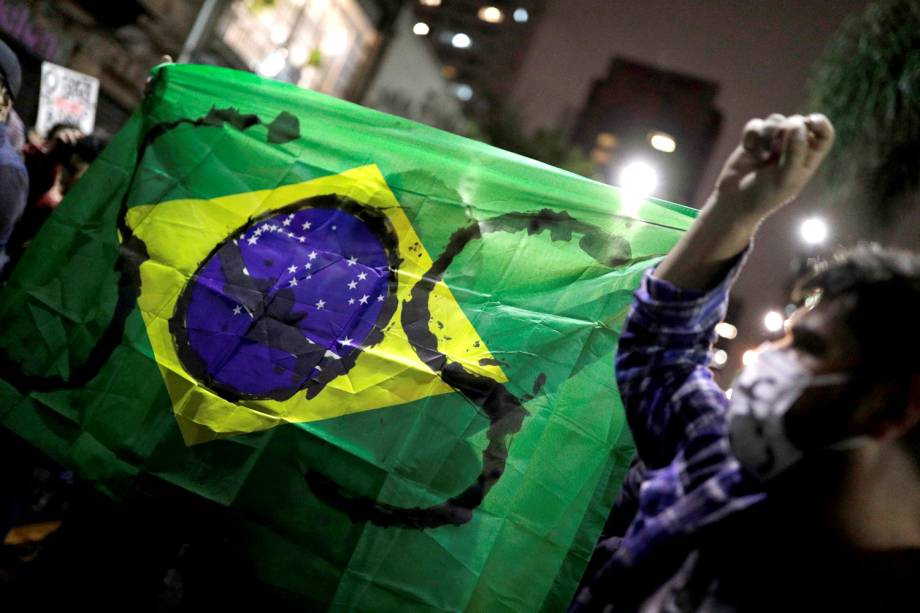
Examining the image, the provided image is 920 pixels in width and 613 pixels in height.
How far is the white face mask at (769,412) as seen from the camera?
3.74 ft

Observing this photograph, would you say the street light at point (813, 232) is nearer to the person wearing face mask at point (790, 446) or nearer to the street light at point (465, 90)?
the person wearing face mask at point (790, 446)

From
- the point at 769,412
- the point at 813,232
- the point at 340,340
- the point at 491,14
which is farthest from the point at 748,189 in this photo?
the point at 491,14

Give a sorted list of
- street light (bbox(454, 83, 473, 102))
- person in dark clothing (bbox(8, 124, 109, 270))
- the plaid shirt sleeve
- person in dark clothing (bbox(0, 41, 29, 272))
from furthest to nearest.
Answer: street light (bbox(454, 83, 473, 102))
person in dark clothing (bbox(8, 124, 109, 270))
person in dark clothing (bbox(0, 41, 29, 272))
the plaid shirt sleeve

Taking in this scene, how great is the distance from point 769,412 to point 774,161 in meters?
0.56

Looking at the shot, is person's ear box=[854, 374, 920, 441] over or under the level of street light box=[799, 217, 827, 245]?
under

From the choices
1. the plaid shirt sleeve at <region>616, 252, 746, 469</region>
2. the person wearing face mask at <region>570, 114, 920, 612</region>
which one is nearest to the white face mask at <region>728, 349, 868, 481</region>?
the person wearing face mask at <region>570, 114, 920, 612</region>

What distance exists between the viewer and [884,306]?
112 centimetres

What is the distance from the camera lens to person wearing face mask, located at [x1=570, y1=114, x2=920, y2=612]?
1111mm

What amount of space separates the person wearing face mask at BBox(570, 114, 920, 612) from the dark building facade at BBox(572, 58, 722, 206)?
60121 millimetres

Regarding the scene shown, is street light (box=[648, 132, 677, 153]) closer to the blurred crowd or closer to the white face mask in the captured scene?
the blurred crowd

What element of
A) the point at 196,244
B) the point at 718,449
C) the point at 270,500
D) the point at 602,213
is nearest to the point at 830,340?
the point at 718,449

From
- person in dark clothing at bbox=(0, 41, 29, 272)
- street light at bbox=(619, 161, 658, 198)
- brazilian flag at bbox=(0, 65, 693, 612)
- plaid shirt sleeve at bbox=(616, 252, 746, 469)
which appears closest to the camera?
plaid shirt sleeve at bbox=(616, 252, 746, 469)

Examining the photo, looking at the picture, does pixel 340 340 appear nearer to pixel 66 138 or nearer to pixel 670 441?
pixel 670 441

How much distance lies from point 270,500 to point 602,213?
181 centimetres
